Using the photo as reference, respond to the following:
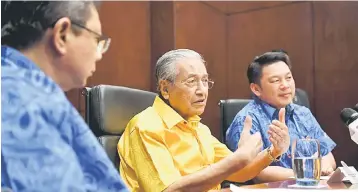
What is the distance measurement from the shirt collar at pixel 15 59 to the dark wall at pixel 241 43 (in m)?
2.92

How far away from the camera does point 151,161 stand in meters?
1.73

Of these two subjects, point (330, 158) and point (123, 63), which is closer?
point (330, 158)

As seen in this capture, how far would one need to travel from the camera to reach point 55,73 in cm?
95

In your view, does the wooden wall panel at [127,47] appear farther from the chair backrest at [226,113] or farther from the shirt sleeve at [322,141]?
the shirt sleeve at [322,141]

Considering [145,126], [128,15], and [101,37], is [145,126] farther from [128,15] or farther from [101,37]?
[128,15]

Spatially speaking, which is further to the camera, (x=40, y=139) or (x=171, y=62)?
(x=171, y=62)

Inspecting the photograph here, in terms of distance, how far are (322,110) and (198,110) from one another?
91.2 inches

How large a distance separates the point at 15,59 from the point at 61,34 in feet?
0.30

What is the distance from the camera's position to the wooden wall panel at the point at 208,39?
3936 millimetres

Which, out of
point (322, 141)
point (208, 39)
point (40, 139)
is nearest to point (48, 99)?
point (40, 139)

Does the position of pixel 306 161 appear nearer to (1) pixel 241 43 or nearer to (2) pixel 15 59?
(2) pixel 15 59

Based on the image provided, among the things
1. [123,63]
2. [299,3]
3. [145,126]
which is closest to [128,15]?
[123,63]

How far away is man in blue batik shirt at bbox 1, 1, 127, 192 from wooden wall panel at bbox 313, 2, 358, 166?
128 inches

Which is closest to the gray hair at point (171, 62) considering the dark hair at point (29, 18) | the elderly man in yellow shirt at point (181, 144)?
the elderly man in yellow shirt at point (181, 144)
